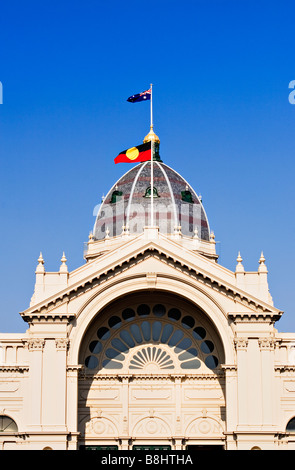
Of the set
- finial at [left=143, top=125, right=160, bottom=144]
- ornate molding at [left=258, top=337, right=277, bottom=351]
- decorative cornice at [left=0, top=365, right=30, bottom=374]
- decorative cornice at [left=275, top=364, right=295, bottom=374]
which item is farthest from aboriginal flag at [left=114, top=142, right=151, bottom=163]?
finial at [left=143, top=125, right=160, bottom=144]

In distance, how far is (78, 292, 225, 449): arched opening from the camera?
208ft

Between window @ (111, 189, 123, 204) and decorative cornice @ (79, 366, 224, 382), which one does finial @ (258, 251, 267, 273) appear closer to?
decorative cornice @ (79, 366, 224, 382)

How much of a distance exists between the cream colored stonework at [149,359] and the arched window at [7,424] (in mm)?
73

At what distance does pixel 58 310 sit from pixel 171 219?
18384mm

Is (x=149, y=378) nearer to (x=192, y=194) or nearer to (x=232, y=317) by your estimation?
(x=232, y=317)

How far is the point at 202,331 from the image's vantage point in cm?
6456

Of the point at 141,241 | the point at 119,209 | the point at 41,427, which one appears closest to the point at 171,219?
the point at 119,209

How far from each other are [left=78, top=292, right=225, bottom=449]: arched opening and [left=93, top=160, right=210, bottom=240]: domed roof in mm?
13495

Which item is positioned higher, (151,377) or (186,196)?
(186,196)

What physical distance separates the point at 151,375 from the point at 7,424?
793 centimetres

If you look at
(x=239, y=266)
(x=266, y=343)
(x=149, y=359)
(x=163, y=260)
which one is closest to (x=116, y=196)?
(x=163, y=260)

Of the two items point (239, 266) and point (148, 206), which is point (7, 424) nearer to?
point (239, 266)

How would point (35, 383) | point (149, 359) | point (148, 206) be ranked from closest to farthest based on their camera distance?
point (35, 383) → point (149, 359) → point (148, 206)

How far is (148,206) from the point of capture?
79062 millimetres
